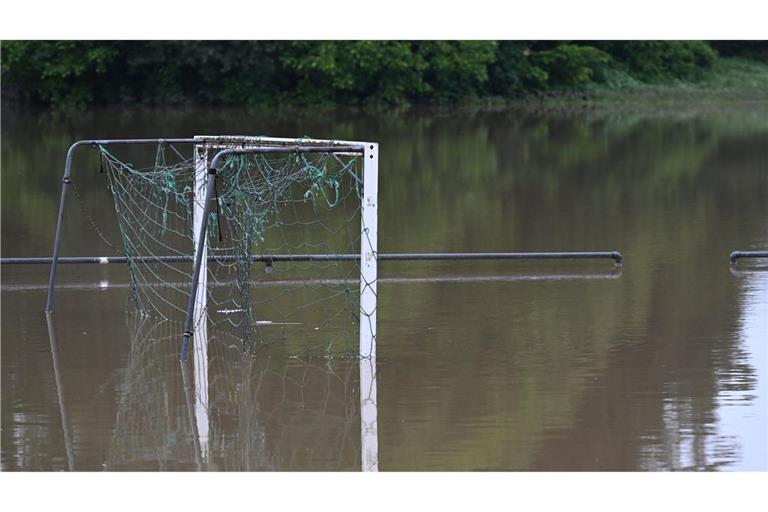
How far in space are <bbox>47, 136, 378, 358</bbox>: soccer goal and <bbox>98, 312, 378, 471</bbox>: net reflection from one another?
340 mm

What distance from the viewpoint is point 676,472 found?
7188 mm

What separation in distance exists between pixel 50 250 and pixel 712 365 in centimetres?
899

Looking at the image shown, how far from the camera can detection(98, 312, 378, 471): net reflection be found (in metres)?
7.66

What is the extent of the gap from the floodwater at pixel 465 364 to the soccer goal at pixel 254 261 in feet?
1.47

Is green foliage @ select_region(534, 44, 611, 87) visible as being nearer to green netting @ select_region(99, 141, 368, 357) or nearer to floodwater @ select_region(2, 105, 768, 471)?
floodwater @ select_region(2, 105, 768, 471)

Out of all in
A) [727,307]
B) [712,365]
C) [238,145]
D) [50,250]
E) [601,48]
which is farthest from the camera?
[601,48]

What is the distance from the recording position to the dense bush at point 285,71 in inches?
1711

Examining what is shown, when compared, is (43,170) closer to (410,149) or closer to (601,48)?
(410,149)

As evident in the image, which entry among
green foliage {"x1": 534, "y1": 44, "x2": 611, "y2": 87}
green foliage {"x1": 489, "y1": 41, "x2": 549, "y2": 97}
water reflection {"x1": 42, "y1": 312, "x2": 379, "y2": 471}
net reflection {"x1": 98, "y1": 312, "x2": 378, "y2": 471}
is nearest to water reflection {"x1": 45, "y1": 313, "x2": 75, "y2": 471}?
water reflection {"x1": 42, "y1": 312, "x2": 379, "y2": 471}

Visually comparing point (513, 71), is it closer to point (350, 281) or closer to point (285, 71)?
point (285, 71)

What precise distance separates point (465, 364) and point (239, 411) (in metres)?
2.01

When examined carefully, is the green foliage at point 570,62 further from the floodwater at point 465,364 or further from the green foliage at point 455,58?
the floodwater at point 465,364

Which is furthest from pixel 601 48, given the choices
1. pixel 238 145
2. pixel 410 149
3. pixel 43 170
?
pixel 238 145

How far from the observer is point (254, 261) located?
12.6 m
